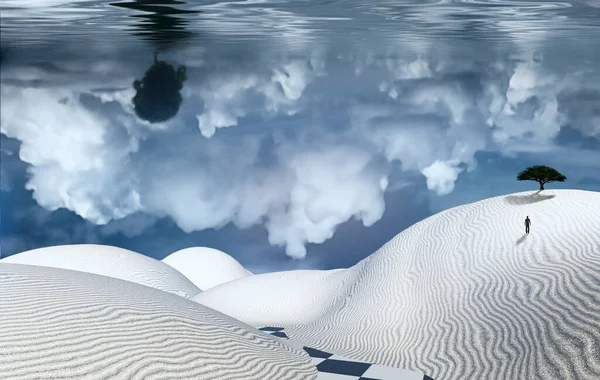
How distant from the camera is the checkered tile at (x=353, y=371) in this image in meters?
4.67

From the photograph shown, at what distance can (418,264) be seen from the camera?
6.94 m

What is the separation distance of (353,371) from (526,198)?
358 cm

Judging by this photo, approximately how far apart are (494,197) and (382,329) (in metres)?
2.66

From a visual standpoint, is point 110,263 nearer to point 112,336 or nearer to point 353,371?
point 353,371

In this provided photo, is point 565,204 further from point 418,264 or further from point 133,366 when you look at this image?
point 133,366

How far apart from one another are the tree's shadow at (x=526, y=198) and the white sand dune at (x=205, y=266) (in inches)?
337

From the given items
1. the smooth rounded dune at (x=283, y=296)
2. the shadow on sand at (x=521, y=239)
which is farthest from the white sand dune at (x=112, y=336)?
the smooth rounded dune at (x=283, y=296)

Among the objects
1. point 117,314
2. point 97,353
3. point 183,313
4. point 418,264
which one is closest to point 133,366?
point 97,353

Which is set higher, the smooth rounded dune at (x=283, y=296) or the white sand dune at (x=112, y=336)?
the white sand dune at (x=112, y=336)

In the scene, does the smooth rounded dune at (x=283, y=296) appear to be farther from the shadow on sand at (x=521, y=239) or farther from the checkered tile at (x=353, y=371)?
the shadow on sand at (x=521, y=239)

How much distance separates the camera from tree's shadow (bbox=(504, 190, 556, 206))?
700 centimetres

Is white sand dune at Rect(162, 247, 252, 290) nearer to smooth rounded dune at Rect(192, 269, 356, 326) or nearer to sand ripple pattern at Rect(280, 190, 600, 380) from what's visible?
smooth rounded dune at Rect(192, 269, 356, 326)

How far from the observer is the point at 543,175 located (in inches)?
280

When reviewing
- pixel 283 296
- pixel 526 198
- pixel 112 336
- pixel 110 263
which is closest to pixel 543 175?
pixel 526 198
